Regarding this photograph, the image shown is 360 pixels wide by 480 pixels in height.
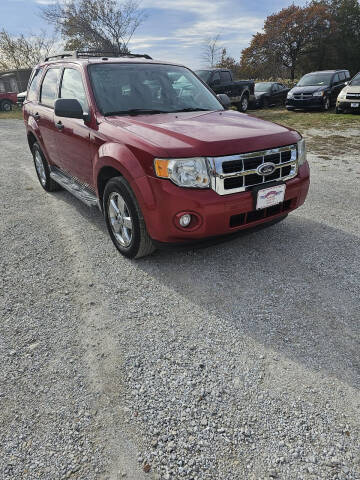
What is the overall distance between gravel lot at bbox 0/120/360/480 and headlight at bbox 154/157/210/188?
860mm

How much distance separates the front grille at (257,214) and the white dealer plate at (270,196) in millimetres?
78

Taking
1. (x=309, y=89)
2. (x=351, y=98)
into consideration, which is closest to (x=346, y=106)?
(x=351, y=98)

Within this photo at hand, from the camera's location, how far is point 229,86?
15.4m

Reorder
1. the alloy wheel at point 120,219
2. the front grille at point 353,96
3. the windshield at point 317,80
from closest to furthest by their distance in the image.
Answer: the alloy wheel at point 120,219
the front grille at point 353,96
the windshield at point 317,80

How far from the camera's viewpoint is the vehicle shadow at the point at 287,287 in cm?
231

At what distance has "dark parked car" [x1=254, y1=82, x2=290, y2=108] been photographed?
57.3ft

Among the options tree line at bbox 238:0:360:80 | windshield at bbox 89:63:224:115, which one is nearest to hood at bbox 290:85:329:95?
windshield at bbox 89:63:224:115

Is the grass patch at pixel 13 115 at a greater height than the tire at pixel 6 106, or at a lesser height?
lesser

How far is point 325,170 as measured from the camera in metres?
6.50

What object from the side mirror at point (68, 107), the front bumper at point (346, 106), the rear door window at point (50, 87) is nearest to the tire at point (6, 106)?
the front bumper at point (346, 106)

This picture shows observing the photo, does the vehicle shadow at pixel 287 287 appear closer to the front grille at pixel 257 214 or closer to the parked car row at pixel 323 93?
the front grille at pixel 257 214

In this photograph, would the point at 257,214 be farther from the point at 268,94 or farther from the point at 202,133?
the point at 268,94

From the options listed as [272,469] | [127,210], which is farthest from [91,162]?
[272,469]

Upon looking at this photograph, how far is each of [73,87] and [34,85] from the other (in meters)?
1.83
